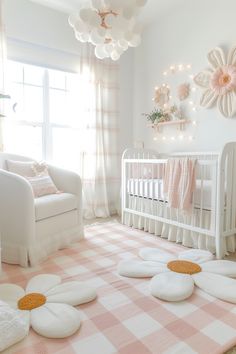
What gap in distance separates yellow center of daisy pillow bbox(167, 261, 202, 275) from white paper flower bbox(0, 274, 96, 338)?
57 centimetres

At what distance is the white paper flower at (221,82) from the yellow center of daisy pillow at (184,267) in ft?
5.17

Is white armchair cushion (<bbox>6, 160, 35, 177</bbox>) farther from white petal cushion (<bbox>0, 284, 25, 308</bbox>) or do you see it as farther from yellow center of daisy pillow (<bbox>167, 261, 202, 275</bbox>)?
yellow center of daisy pillow (<bbox>167, 261, 202, 275</bbox>)

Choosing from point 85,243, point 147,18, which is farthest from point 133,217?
point 147,18

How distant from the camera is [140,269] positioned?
5.70 feet

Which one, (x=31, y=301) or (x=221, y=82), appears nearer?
(x=31, y=301)

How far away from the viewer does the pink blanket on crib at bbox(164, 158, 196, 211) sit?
7.05ft

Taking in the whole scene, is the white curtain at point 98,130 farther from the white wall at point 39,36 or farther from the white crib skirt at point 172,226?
the white crib skirt at point 172,226

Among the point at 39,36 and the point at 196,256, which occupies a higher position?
the point at 39,36

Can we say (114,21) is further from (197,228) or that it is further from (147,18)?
(147,18)

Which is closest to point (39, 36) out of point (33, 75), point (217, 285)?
point (33, 75)

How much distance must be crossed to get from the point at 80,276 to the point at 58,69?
8.05 ft

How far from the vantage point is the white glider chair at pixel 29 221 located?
1.87m

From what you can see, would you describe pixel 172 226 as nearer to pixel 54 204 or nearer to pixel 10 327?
pixel 54 204

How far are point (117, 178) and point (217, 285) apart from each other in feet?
7.44
